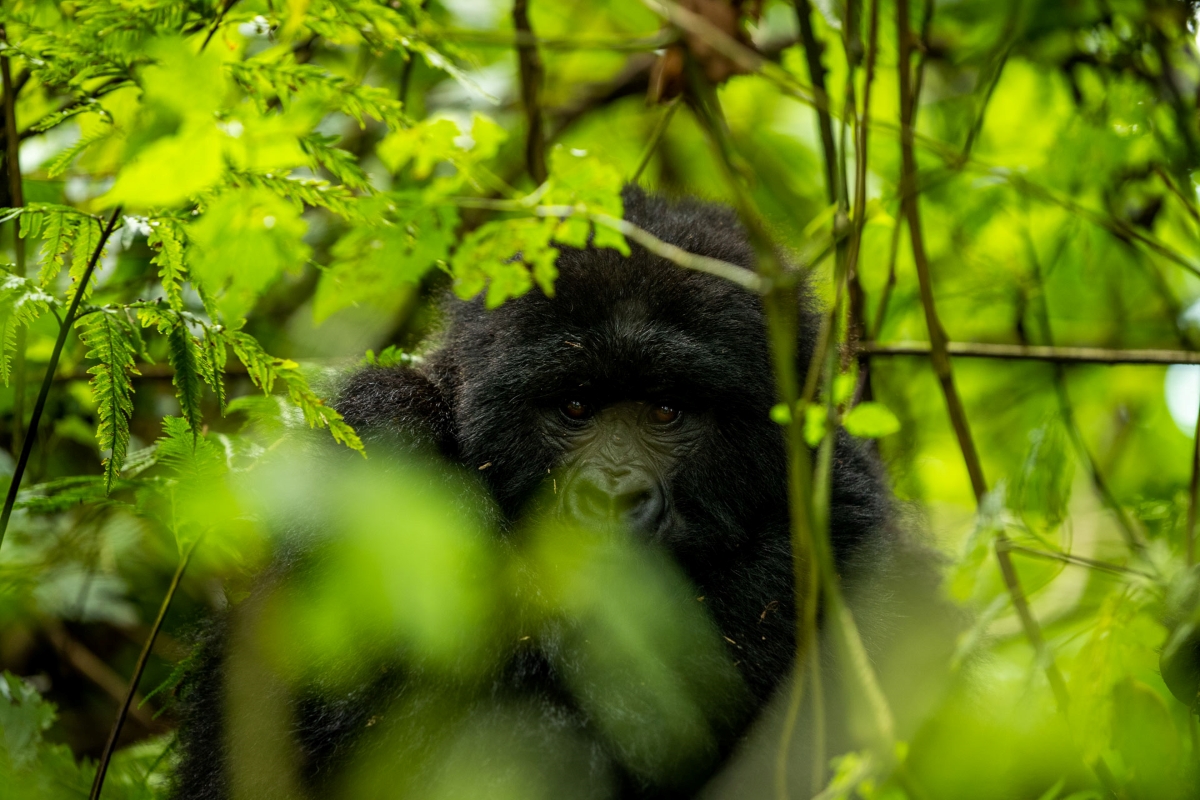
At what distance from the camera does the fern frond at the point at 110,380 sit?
178 cm

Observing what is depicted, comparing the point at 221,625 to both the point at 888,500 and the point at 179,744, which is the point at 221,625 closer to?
the point at 179,744

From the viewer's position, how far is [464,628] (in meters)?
2.13

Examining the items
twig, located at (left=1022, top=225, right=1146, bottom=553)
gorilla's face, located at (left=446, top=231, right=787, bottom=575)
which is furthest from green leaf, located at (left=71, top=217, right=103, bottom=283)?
twig, located at (left=1022, top=225, right=1146, bottom=553)

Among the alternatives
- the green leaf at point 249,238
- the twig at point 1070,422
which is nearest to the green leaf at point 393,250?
the green leaf at point 249,238

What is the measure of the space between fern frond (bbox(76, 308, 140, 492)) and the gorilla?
1.99ft

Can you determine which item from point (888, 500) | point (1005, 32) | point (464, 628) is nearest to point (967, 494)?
point (888, 500)

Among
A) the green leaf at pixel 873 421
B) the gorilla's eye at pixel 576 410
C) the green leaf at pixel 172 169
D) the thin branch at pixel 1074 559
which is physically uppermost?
the green leaf at pixel 172 169

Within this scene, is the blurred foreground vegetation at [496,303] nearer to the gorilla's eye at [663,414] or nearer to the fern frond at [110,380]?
the fern frond at [110,380]

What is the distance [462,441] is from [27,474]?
67.4 inches

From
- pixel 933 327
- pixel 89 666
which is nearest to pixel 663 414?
pixel 933 327

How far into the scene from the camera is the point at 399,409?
243 cm

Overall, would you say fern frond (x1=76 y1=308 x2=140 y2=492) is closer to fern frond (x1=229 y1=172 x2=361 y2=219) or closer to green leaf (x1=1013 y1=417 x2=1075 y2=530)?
fern frond (x1=229 y1=172 x2=361 y2=219)

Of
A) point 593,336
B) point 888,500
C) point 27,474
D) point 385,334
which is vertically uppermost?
point 593,336

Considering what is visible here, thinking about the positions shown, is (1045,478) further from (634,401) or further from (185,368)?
(185,368)
